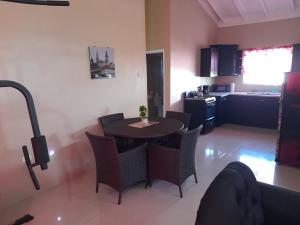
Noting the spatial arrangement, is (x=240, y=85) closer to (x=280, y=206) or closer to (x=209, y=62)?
(x=209, y=62)

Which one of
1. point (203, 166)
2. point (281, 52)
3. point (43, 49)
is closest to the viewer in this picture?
point (43, 49)

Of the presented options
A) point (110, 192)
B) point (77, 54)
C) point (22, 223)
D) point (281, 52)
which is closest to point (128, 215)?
point (110, 192)

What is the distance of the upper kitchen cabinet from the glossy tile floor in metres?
2.49

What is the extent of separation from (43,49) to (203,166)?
8.89 ft

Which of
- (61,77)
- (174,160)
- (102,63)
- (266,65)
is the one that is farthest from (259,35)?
(61,77)

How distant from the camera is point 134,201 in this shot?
247 centimetres

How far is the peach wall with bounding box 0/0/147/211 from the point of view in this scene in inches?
92.7

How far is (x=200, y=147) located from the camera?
13.4 ft

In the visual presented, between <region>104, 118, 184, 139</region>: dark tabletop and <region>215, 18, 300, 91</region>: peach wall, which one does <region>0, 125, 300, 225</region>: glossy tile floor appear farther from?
<region>215, 18, 300, 91</region>: peach wall

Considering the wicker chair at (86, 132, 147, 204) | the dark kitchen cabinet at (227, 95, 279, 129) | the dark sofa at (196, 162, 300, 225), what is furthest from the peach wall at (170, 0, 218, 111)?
the dark sofa at (196, 162, 300, 225)

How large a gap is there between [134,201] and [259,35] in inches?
196

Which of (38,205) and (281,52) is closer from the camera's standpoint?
(38,205)

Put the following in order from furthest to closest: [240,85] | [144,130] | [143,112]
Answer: [240,85]
[143,112]
[144,130]

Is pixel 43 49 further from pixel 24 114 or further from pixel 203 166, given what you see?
→ pixel 203 166
